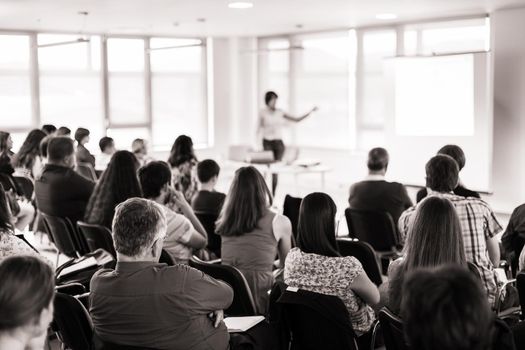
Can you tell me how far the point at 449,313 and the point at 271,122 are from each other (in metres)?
9.62

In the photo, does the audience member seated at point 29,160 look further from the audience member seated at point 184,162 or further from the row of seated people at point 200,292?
the row of seated people at point 200,292

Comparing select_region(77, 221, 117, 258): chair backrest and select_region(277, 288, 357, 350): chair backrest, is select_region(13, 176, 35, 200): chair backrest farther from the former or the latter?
select_region(277, 288, 357, 350): chair backrest

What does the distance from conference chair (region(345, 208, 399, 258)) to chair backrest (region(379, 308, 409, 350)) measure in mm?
2699

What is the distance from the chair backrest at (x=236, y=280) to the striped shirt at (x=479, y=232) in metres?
1.08

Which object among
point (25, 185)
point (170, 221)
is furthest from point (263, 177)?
point (25, 185)

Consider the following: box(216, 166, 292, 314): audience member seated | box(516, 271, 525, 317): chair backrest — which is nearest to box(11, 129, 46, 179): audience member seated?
box(216, 166, 292, 314): audience member seated

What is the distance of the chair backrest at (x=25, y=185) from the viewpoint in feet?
23.6

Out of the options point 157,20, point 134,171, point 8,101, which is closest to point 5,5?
point 157,20

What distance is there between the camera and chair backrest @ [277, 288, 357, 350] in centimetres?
303

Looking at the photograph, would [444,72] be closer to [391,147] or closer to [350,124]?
[391,147]

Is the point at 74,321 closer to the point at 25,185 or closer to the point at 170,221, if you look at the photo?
the point at 170,221

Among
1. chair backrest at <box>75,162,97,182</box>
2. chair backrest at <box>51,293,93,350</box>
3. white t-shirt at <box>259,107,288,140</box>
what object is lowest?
chair backrest at <box>51,293,93,350</box>

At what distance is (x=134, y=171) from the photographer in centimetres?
496

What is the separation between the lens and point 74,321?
9.54ft
